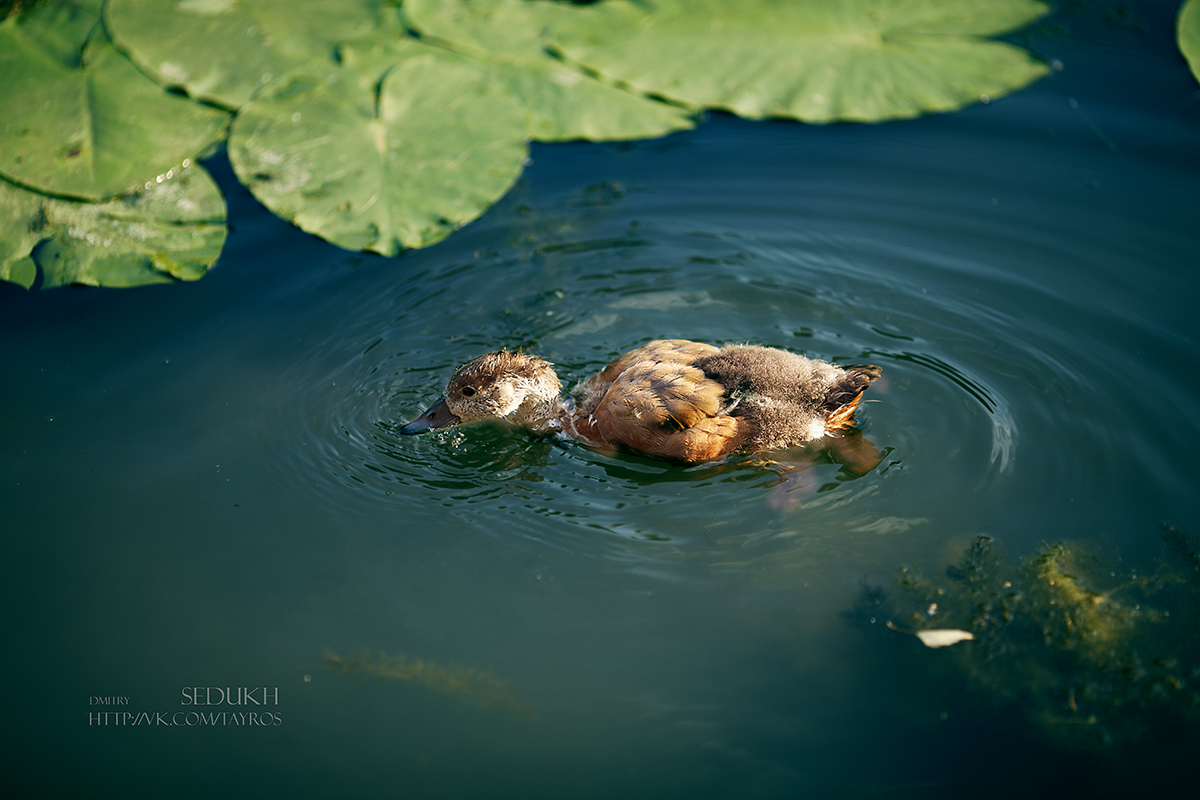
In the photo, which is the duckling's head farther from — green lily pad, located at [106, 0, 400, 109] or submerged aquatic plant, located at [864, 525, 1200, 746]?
green lily pad, located at [106, 0, 400, 109]

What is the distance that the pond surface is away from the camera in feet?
10.6

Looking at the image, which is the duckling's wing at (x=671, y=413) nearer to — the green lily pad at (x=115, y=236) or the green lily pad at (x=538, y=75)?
the green lily pad at (x=538, y=75)

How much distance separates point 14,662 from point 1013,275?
594cm

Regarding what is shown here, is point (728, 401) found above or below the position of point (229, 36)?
below

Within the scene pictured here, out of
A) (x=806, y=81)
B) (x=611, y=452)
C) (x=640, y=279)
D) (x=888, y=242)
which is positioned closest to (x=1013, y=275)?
(x=888, y=242)

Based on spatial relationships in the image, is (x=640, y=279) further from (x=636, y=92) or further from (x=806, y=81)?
(x=806, y=81)

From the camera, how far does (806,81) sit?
5969mm

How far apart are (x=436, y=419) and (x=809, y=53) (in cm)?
409

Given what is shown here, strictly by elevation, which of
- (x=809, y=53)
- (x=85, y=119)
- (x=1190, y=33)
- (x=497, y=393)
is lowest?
(x=497, y=393)

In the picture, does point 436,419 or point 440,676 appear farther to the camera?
point 436,419

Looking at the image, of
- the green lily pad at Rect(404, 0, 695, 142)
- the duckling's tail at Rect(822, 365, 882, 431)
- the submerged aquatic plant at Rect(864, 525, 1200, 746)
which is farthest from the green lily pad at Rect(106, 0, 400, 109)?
the submerged aquatic plant at Rect(864, 525, 1200, 746)

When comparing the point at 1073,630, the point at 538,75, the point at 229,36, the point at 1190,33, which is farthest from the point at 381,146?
the point at 1190,33

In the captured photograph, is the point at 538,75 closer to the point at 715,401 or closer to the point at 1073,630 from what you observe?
the point at 715,401

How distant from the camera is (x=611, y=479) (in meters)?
4.28
